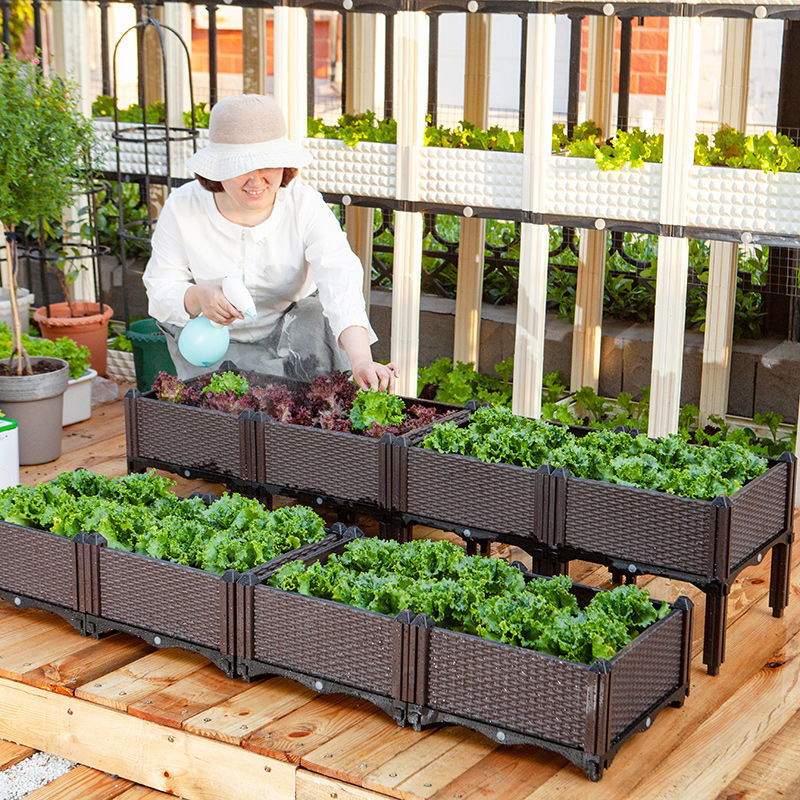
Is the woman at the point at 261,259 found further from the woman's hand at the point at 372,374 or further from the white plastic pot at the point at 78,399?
the white plastic pot at the point at 78,399

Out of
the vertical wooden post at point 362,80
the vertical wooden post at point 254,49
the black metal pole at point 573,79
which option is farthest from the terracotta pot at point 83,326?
the black metal pole at point 573,79

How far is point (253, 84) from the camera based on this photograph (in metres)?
7.51

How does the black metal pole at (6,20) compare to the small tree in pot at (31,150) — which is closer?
the small tree in pot at (31,150)

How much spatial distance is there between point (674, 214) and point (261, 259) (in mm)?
1664

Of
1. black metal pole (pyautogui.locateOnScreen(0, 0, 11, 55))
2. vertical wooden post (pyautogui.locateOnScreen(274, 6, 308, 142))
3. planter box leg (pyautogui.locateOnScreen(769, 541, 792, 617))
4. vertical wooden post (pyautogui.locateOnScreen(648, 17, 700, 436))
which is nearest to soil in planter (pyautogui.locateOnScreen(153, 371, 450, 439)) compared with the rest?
vertical wooden post (pyautogui.locateOnScreen(648, 17, 700, 436))

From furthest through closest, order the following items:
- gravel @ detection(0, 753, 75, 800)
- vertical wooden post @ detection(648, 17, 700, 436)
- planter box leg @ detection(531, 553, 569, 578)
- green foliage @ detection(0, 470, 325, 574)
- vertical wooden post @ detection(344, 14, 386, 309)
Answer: vertical wooden post @ detection(344, 14, 386, 309), vertical wooden post @ detection(648, 17, 700, 436), planter box leg @ detection(531, 553, 569, 578), green foliage @ detection(0, 470, 325, 574), gravel @ detection(0, 753, 75, 800)

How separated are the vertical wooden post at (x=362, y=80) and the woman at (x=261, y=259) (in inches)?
62.4

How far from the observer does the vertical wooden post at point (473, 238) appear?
6.39m

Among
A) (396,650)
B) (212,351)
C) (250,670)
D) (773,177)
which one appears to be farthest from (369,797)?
(773,177)

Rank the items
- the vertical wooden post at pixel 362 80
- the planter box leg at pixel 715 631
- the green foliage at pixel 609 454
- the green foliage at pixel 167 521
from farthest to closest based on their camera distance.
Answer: the vertical wooden post at pixel 362 80, the green foliage at pixel 609 454, the planter box leg at pixel 715 631, the green foliage at pixel 167 521

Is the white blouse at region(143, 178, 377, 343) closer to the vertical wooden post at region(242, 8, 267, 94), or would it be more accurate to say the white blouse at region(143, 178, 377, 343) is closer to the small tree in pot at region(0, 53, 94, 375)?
the small tree in pot at region(0, 53, 94, 375)

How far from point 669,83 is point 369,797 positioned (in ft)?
10.6

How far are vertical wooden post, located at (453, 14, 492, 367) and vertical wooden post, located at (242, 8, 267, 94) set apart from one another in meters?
1.42

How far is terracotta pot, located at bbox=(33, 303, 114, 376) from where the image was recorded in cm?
668
